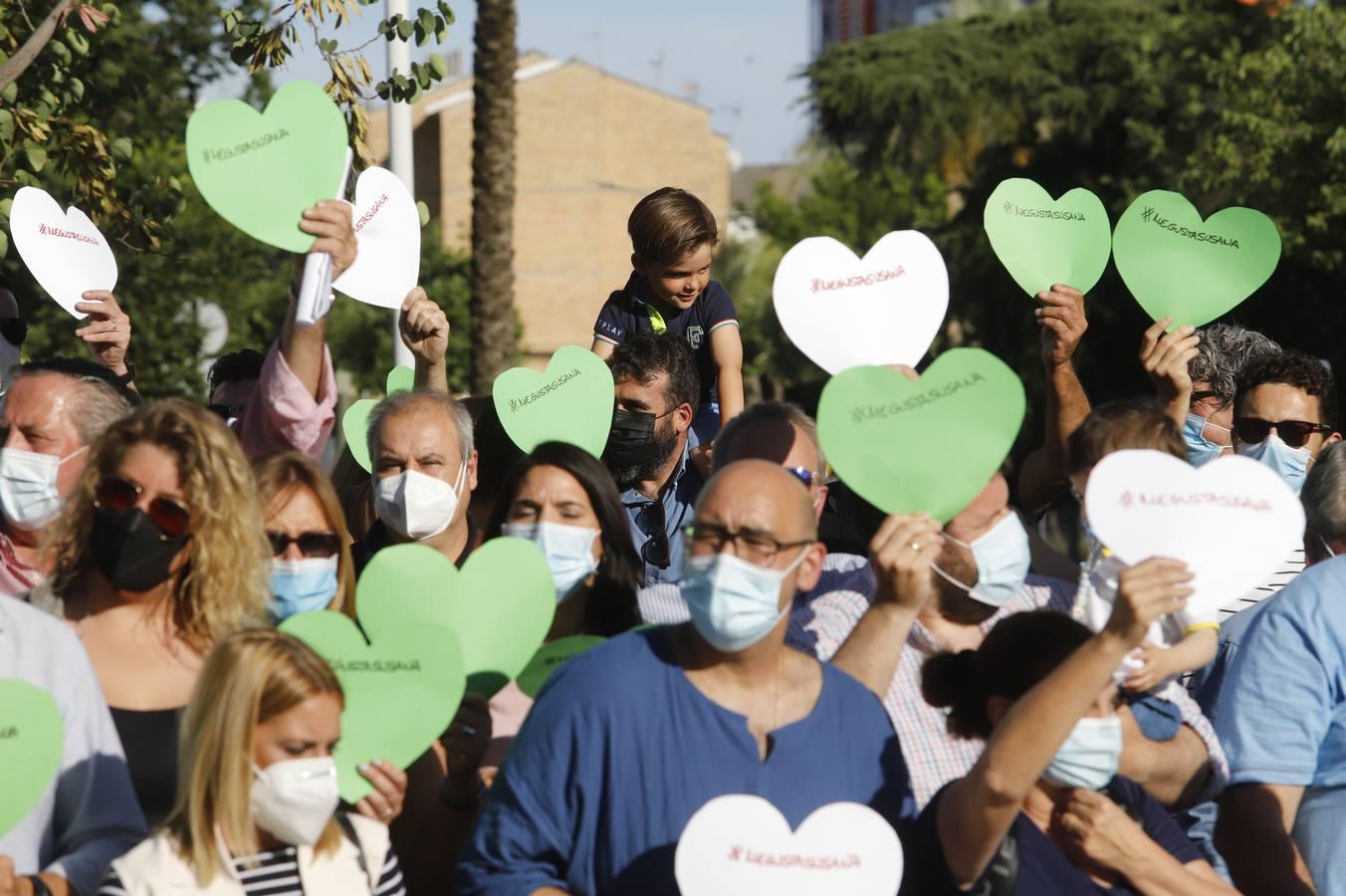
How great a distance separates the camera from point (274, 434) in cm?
411

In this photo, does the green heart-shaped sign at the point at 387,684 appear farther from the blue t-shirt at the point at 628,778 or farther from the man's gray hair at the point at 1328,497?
the man's gray hair at the point at 1328,497

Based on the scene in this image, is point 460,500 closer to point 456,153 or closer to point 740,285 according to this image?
point 740,285

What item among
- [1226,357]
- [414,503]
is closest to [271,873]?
[414,503]

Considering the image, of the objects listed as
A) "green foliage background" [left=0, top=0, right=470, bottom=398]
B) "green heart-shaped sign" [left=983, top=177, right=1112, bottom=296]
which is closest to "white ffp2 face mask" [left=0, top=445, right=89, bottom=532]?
"green heart-shaped sign" [left=983, top=177, right=1112, bottom=296]

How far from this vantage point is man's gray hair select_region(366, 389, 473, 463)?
4.51 metres

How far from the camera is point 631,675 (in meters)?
3.10

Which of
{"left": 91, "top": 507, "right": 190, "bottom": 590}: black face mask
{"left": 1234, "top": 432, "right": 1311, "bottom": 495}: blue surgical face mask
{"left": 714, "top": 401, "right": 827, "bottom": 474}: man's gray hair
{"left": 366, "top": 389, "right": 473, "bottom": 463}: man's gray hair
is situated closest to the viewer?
{"left": 91, "top": 507, "right": 190, "bottom": 590}: black face mask

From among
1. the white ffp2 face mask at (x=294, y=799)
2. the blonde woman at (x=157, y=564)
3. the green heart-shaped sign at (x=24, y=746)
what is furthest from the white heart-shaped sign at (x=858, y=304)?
the green heart-shaped sign at (x=24, y=746)

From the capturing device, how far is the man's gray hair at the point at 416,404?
4.51 metres

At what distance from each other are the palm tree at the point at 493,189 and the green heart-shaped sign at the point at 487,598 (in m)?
8.57

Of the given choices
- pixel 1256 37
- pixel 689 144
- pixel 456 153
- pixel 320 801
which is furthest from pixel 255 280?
pixel 689 144

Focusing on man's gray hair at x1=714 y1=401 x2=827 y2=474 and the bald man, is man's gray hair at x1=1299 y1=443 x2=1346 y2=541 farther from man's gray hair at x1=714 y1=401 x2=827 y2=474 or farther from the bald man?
the bald man

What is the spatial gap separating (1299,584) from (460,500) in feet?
7.16

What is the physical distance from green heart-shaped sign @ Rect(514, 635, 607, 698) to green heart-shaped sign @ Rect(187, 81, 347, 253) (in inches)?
44.4
